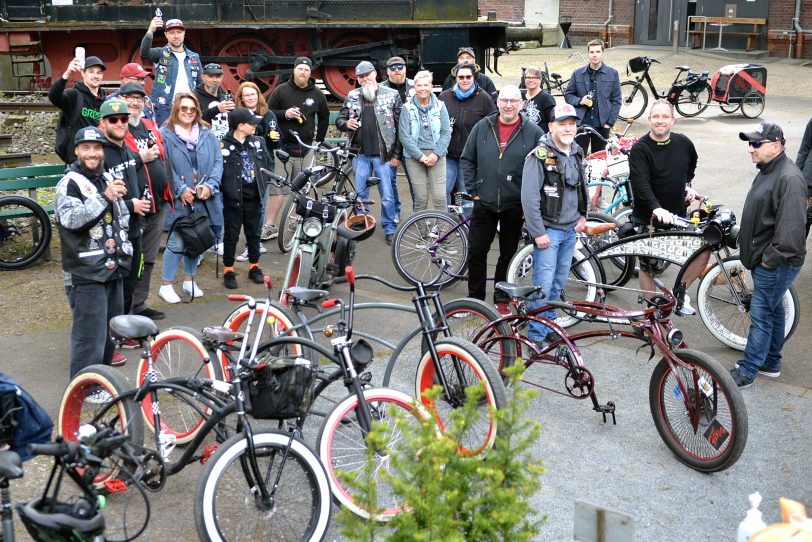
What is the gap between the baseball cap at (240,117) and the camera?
8414mm

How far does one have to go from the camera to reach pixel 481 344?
609 centimetres

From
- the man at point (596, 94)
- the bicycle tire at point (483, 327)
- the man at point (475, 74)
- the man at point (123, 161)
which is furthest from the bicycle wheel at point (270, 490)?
the man at point (596, 94)

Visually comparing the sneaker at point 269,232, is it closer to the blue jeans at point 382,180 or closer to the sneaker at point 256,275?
the blue jeans at point 382,180

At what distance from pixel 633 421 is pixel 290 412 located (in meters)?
2.51

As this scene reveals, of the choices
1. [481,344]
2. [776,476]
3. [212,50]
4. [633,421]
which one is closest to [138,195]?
[481,344]

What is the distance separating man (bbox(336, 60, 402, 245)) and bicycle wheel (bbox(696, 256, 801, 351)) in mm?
3652

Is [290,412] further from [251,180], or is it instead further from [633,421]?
[251,180]

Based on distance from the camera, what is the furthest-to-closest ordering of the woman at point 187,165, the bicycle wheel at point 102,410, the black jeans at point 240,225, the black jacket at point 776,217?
the black jeans at point 240,225
the woman at point 187,165
the black jacket at point 776,217
the bicycle wheel at point 102,410

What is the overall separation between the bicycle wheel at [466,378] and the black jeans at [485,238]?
2499mm

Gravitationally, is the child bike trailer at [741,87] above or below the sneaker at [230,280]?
above

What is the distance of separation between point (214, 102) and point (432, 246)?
101 inches

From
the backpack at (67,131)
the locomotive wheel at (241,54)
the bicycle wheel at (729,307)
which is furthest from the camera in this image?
the locomotive wheel at (241,54)

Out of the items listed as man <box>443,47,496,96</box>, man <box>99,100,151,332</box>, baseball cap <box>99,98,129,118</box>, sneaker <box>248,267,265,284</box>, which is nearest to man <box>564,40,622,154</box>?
man <box>443,47,496,96</box>

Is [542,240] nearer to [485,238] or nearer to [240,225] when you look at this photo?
[485,238]
